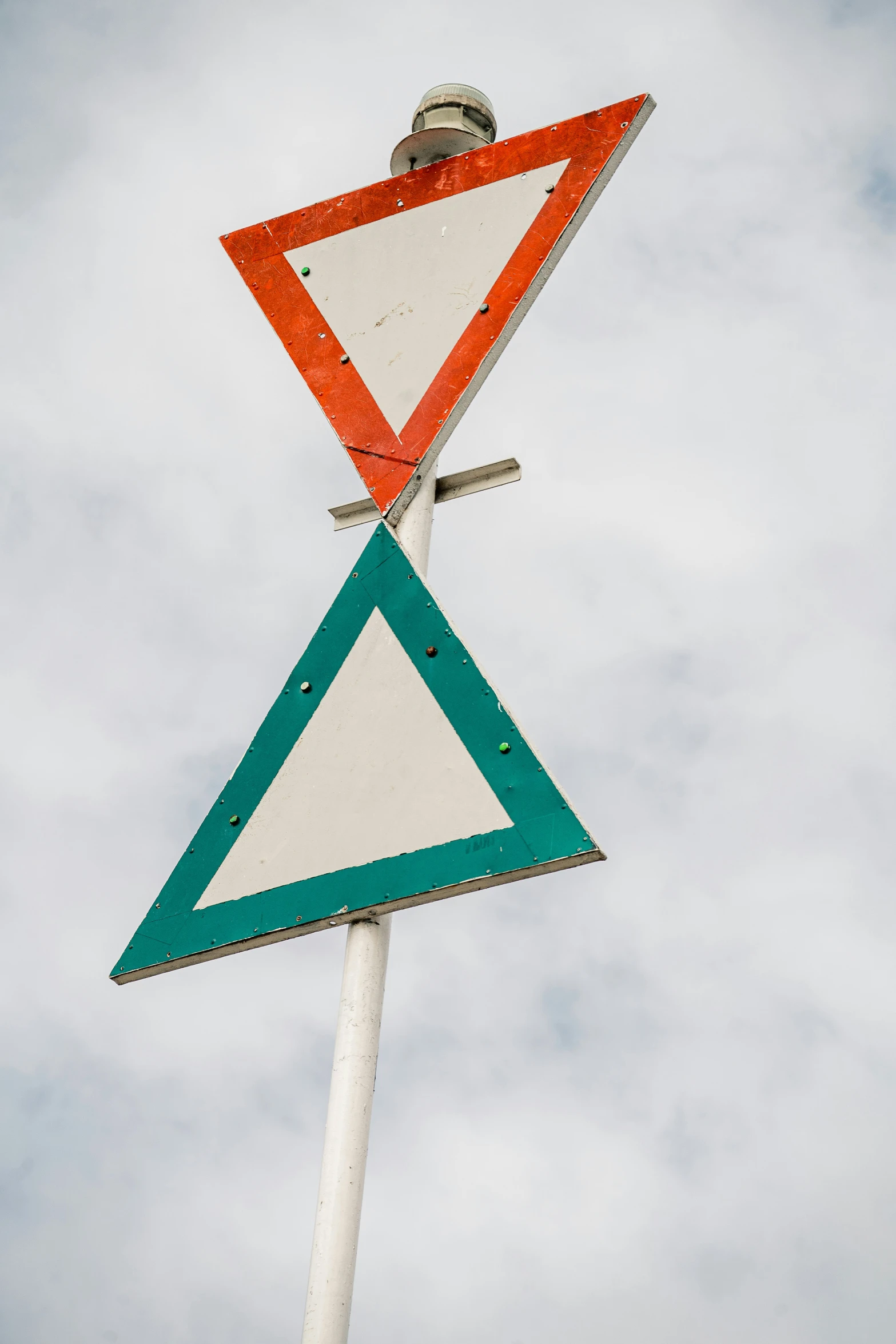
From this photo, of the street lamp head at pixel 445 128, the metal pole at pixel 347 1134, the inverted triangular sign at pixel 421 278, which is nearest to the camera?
the metal pole at pixel 347 1134

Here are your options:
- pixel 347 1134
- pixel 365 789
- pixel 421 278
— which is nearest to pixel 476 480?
pixel 421 278

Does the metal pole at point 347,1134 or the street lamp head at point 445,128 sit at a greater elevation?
the street lamp head at point 445,128

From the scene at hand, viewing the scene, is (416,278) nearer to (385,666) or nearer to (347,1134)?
(385,666)

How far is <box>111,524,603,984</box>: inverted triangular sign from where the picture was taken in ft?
7.60

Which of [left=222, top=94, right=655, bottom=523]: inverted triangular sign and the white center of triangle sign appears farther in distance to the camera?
[left=222, top=94, right=655, bottom=523]: inverted triangular sign

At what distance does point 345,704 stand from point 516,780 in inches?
16.0

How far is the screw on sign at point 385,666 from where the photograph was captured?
230 cm

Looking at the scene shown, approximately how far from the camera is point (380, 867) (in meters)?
2.36

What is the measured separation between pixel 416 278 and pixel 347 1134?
1872mm

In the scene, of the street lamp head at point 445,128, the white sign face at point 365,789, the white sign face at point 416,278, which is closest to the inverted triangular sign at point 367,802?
the white sign face at point 365,789

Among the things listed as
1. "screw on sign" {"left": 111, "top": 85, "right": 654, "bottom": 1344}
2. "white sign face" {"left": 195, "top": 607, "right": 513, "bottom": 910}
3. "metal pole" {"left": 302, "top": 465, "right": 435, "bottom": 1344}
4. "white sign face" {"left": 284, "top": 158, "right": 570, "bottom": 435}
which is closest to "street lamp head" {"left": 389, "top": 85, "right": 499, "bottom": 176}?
"screw on sign" {"left": 111, "top": 85, "right": 654, "bottom": 1344}

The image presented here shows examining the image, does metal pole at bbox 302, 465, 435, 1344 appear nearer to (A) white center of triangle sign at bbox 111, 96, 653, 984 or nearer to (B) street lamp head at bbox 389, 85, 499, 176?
(A) white center of triangle sign at bbox 111, 96, 653, 984

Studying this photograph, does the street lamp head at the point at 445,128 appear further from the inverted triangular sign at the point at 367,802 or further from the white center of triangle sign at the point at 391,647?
the inverted triangular sign at the point at 367,802

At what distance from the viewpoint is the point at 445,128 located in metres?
3.30
